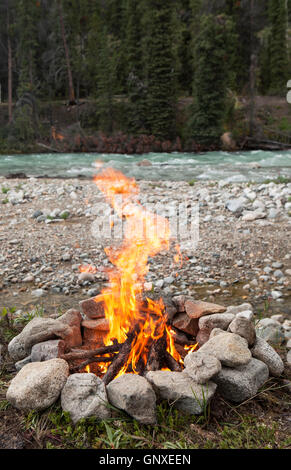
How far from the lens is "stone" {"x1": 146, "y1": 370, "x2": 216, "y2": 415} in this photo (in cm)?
252

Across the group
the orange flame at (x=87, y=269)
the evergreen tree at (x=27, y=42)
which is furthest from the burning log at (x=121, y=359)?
the evergreen tree at (x=27, y=42)

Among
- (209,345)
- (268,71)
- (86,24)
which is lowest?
(209,345)

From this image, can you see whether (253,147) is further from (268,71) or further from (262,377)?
(262,377)

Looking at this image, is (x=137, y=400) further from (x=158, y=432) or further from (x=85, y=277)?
(x=85, y=277)

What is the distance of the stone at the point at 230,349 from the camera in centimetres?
273

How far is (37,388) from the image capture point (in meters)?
2.52

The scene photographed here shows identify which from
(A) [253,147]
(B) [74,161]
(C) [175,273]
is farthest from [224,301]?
(A) [253,147]

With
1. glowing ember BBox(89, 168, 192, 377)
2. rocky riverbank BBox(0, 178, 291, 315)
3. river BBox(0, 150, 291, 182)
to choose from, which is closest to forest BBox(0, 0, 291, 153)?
river BBox(0, 150, 291, 182)

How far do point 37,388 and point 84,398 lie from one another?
327 millimetres

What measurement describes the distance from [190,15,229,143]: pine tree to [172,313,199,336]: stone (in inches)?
988

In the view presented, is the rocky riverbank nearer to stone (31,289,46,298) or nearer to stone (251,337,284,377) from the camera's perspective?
stone (31,289,46,298)

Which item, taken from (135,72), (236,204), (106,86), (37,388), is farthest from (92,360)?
(135,72)

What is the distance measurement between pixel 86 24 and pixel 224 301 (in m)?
39.5
